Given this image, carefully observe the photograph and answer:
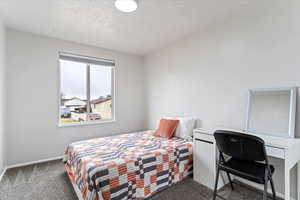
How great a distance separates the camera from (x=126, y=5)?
191 cm

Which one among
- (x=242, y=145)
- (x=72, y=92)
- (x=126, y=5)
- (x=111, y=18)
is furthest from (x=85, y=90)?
(x=242, y=145)

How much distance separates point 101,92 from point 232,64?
2902mm

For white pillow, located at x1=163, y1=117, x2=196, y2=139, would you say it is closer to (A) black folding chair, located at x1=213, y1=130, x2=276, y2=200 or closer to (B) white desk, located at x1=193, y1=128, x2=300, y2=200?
(B) white desk, located at x1=193, y1=128, x2=300, y2=200

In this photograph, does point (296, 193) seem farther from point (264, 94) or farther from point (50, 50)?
point (50, 50)

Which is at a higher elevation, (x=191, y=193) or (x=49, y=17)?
(x=49, y=17)

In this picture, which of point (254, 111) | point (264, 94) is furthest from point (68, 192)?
point (264, 94)

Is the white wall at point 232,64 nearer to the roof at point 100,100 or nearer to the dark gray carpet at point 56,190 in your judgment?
the dark gray carpet at point 56,190

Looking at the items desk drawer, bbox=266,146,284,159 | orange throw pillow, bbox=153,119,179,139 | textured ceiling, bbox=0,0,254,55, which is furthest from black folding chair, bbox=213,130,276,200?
textured ceiling, bbox=0,0,254,55

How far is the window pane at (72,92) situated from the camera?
10.4 ft

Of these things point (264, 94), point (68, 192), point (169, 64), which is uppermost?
point (169, 64)

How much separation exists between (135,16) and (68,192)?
2.66 metres

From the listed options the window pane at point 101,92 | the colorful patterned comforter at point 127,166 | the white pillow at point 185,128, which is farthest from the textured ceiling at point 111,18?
the colorful patterned comforter at point 127,166

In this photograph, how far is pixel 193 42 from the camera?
2881mm

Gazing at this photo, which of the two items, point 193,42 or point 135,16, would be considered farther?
point 193,42
